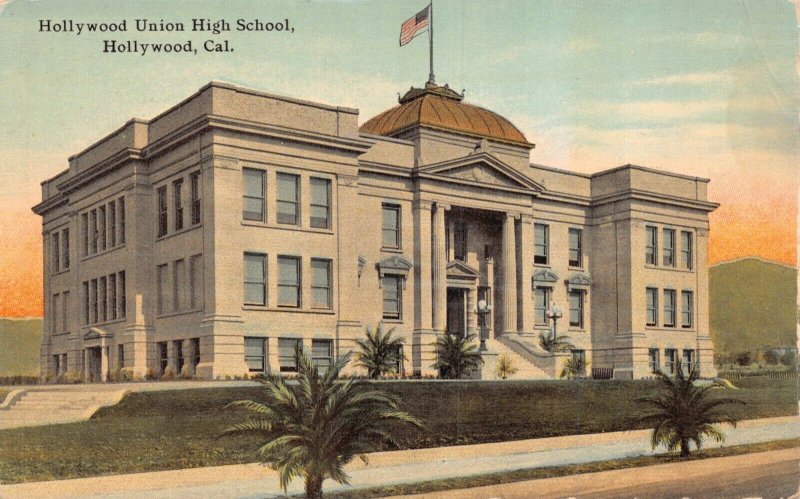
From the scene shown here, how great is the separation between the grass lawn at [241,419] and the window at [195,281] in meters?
8.19

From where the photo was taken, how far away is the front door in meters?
42.7

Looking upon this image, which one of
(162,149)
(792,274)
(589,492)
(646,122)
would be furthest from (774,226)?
(162,149)

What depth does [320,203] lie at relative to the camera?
1366 inches

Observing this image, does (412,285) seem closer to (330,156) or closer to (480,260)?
(480,260)

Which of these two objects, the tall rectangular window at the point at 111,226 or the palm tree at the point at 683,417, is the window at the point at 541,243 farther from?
the palm tree at the point at 683,417

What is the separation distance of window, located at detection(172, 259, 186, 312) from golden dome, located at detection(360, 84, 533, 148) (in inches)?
474

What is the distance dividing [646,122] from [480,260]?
43.5 feet

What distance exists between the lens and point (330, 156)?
3447 cm

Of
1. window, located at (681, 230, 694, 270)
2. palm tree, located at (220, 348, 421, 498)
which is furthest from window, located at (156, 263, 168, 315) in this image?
window, located at (681, 230, 694, 270)

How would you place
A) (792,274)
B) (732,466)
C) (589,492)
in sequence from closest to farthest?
(589,492)
(732,466)
(792,274)

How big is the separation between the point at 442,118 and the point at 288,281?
463 inches

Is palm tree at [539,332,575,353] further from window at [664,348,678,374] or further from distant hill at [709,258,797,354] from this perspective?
distant hill at [709,258,797,354]

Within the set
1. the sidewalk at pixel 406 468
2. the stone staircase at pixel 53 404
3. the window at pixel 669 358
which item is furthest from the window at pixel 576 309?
the stone staircase at pixel 53 404

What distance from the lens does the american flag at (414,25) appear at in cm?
2484
